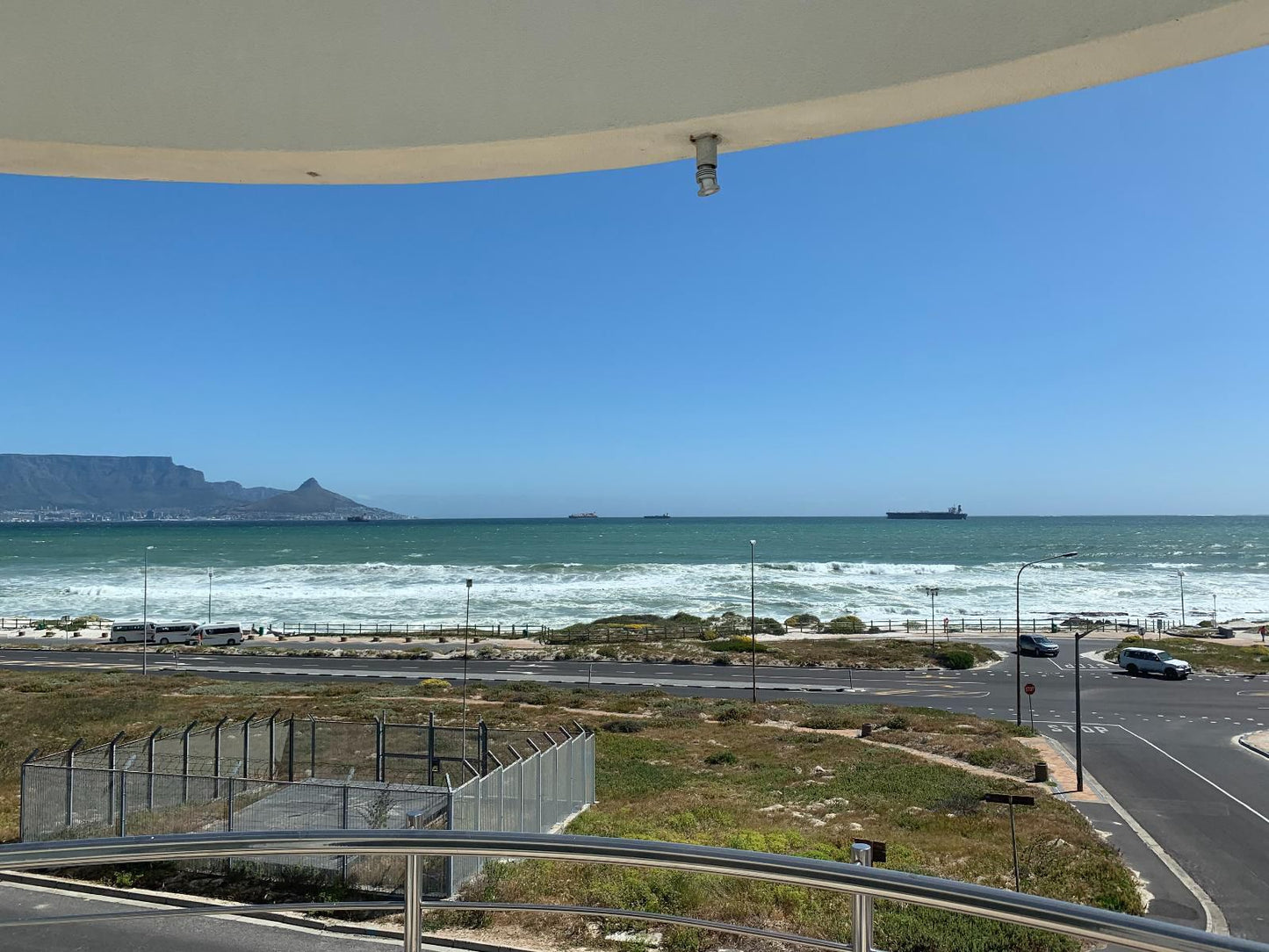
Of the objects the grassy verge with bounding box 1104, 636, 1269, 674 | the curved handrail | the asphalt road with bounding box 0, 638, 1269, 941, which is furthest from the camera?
the grassy verge with bounding box 1104, 636, 1269, 674

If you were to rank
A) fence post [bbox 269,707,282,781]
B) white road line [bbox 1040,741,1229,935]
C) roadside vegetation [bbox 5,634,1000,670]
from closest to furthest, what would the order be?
white road line [bbox 1040,741,1229,935] < fence post [bbox 269,707,282,781] < roadside vegetation [bbox 5,634,1000,670]

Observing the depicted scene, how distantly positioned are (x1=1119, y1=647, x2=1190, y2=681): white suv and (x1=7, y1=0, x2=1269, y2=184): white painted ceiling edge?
3813 centimetres

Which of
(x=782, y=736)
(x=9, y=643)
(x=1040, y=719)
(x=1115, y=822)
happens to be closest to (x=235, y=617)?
(x=9, y=643)

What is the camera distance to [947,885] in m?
1.24

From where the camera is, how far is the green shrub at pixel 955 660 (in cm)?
3609

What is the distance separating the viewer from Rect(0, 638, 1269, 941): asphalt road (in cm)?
1320

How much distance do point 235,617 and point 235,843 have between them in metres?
56.5

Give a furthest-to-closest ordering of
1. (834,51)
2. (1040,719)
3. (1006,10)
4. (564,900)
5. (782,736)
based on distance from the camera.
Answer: (1040,719) → (782,736) → (564,900) → (834,51) → (1006,10)

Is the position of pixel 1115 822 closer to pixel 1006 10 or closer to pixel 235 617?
pixel 1006 10

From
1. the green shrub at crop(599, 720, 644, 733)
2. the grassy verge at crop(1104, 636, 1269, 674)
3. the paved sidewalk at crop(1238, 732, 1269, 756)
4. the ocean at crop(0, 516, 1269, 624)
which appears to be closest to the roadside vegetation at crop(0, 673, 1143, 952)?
the green shrub at crop(599, 720, 644, 733)

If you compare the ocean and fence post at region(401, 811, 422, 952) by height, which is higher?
fence post at region(401, 811, 422, 952)

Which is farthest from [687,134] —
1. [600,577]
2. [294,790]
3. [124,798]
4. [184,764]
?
[600,577]

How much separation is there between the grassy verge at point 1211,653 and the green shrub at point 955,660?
6923 mm

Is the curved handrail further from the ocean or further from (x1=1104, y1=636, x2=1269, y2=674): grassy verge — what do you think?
the ocean
